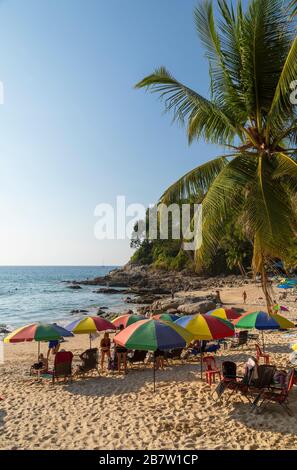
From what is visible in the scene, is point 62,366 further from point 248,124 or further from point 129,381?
point 248,124

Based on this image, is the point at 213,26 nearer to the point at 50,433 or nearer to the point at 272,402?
the point at 272,402

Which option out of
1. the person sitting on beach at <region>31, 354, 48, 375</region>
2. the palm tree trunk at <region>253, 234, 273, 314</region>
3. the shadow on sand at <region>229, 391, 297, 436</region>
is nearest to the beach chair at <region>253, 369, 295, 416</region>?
the shadow on sand at <region>229, 391, 297, 436</region>

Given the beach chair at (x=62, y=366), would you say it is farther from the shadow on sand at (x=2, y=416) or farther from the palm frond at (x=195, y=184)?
the palm frond at (x=195, y=184)

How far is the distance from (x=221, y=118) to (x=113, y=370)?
8.37m

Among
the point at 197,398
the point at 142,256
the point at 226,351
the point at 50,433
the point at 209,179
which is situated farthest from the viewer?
the point at 142,256

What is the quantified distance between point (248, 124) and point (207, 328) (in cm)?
540

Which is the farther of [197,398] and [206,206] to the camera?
[197,398]

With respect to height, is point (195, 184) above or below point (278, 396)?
above

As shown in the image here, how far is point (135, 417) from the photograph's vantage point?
727 cm

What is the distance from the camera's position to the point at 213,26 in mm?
8578

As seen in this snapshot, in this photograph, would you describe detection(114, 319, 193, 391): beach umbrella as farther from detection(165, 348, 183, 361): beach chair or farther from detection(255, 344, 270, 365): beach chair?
detection(165, 348, 183, 361): beach chair

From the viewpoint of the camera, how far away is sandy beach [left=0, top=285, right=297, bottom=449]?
20.1 ft

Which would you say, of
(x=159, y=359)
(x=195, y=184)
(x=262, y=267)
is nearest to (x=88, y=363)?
(x=159, y=359)

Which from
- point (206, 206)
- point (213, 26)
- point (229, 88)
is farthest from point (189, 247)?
point (213, 26)
